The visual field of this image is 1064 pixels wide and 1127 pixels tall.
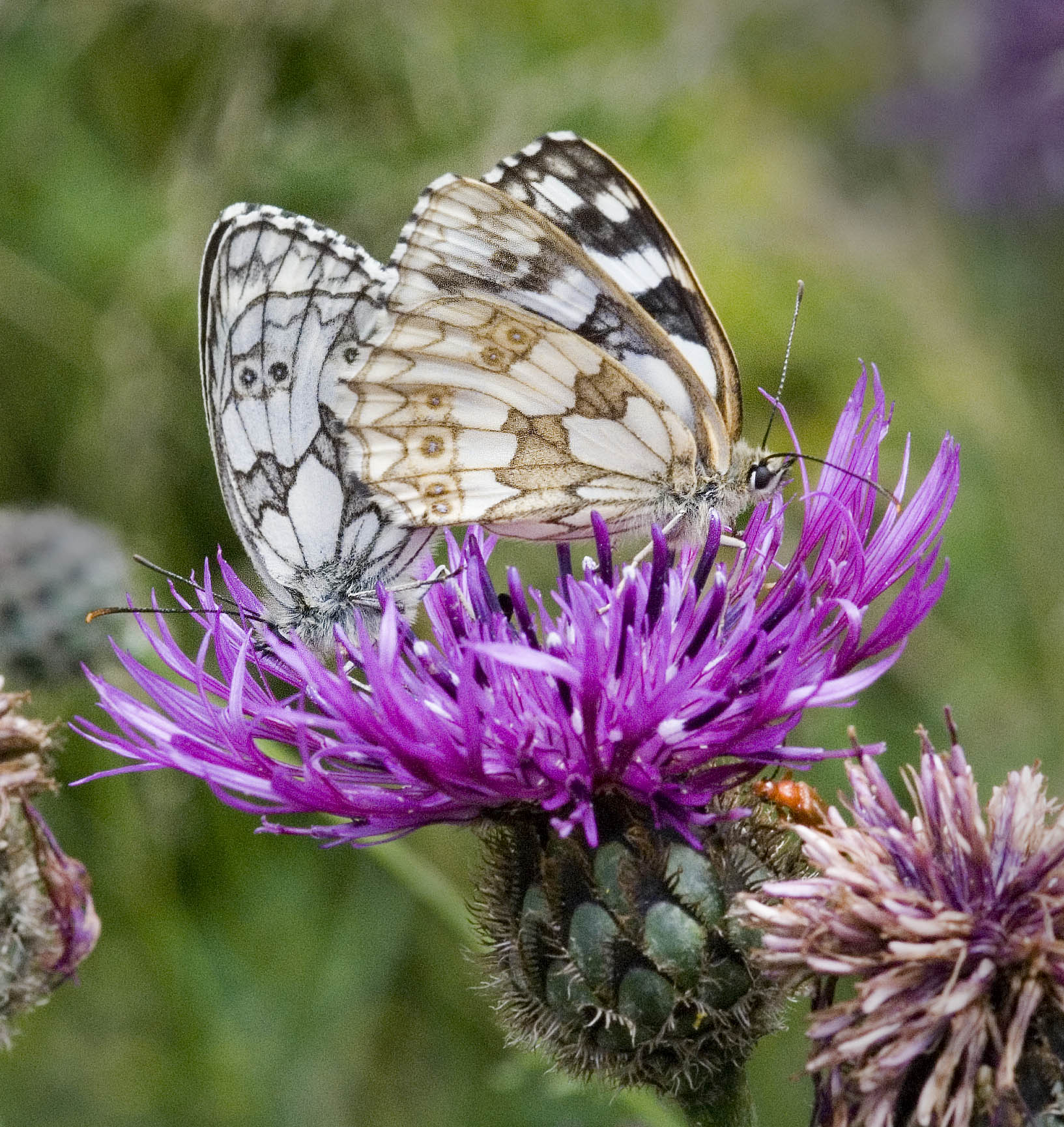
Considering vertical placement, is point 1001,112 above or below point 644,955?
above

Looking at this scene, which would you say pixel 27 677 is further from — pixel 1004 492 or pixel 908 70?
pixel 908 70

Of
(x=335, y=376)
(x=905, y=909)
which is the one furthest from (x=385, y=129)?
(x=905, y=909)

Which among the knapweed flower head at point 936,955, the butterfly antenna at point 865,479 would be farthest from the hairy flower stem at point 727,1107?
the butterfly antenna at point 865,479

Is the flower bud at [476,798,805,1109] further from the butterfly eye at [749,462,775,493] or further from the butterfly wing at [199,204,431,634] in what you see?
the butterfly wing at [199,204,431,634]

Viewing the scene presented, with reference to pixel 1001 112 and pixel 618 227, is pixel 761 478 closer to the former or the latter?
pixel 618 227

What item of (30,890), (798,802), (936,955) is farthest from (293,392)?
(936,955)

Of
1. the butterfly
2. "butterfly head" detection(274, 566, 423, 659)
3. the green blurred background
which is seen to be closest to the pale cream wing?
the butterfly

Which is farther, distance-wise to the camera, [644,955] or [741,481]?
[741,481]
